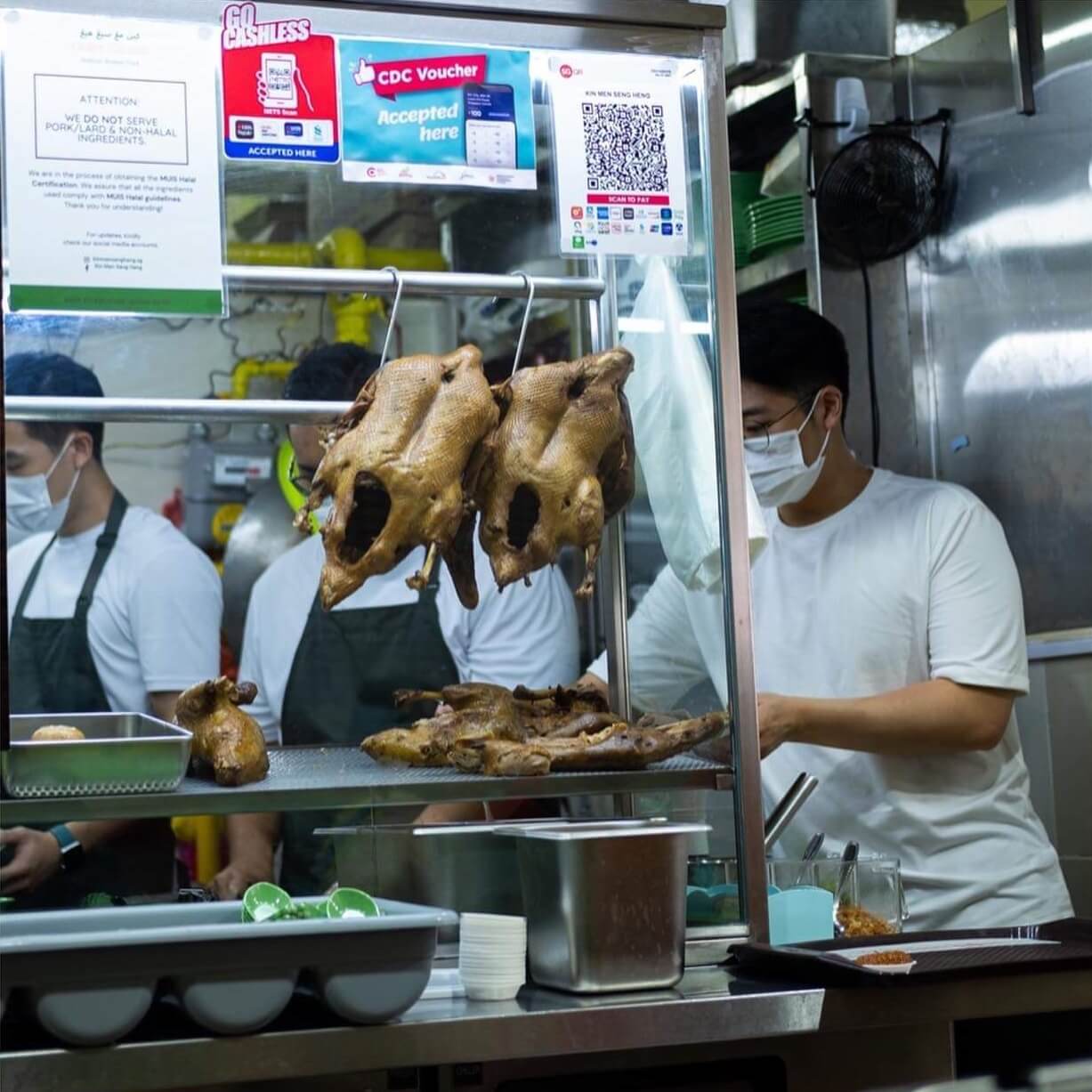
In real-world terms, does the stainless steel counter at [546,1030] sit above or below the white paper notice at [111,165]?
below

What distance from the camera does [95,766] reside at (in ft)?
5.60

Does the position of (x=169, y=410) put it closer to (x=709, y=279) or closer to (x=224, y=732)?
(x=224, y=732)

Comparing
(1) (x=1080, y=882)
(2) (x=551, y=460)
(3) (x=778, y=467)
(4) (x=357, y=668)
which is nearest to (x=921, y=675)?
(3) (x=778, y=467)

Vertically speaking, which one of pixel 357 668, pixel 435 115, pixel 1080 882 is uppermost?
pixel 435 115

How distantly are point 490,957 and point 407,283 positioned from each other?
85 centimetres

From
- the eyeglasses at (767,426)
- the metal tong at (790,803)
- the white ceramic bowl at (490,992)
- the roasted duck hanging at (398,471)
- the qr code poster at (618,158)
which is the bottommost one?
the white ceramic bowl at (490,992)

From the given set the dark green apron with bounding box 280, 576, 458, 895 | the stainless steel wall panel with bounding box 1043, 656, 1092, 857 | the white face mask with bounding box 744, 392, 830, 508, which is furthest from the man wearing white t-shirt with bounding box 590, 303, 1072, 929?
the dark green apron with bounding box 280, 576, 458, 895

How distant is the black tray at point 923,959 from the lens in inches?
67.8

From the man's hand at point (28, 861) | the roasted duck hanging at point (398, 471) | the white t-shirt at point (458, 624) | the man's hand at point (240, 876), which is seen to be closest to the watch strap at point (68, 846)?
the man's hand at point (28, 861)

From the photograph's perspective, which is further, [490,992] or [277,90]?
[277,90]

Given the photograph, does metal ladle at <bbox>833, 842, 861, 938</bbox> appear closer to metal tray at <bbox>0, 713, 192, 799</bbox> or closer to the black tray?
the black tray

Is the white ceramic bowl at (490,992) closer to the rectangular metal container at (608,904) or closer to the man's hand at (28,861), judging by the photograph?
the rectangular metal container at (608,904)

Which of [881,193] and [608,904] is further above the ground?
[881,193]

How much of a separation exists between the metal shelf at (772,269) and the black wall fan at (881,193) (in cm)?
17
